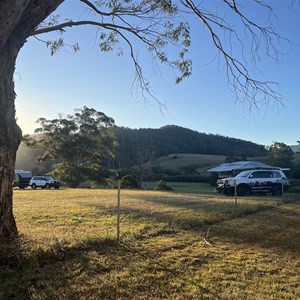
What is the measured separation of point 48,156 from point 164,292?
45920 millimetres

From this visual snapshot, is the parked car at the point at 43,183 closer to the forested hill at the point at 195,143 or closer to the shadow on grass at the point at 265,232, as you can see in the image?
the shadow on grass at the point at 265,232

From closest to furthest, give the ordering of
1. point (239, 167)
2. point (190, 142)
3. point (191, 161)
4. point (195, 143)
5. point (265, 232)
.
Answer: point (265, 232) → point (239, 167) → point (191, 161) → point (195, 143) → point (190, 142)

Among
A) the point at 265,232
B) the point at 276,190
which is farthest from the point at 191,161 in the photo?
the point at 265,232

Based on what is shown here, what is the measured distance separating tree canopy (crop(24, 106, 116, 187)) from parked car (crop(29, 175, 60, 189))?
4153 mm

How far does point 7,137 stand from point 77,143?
137 ft

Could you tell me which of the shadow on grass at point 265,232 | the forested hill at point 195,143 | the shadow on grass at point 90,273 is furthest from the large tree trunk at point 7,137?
the forested hill at point 195,143

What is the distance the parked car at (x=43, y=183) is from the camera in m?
42.3

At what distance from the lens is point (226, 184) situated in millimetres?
27453

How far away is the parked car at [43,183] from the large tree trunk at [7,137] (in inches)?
1450

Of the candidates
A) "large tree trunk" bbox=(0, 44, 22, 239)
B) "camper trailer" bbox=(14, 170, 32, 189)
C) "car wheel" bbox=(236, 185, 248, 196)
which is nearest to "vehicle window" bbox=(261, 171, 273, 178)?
"car wheel" bbox=(236, 185, 248, 196)

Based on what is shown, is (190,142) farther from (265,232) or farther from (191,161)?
(265,232)

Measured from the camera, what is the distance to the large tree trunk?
6.23 metres

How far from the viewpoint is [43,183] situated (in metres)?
42.6

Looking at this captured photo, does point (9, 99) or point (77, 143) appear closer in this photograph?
point (9, 99)
